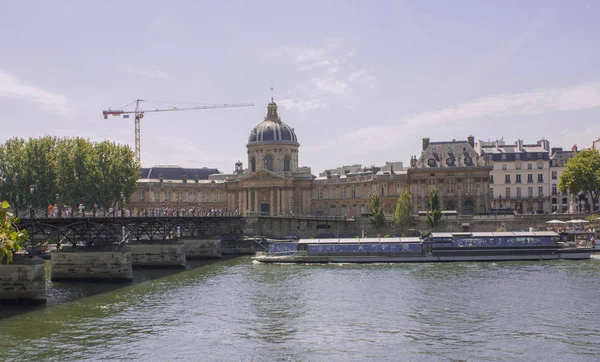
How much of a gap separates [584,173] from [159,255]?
230 feet

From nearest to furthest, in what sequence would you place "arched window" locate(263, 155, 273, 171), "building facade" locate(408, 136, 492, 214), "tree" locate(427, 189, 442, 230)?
"tree" locate(427, 189, 442, 230)
"building facade" locate(408, 136, 492, 214)
"arched window" locate(263, 155, 273, 171)

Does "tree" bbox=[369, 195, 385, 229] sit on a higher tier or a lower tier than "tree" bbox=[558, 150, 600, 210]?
lower

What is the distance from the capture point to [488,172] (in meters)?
125

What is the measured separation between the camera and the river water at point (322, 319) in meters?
35.8

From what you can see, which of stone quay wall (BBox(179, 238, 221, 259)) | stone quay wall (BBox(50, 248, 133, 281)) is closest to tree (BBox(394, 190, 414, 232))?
stone quay wall (BBox(179, 238, 221, 259))

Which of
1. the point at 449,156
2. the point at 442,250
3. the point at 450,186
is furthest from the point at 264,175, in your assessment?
the point at 442,250

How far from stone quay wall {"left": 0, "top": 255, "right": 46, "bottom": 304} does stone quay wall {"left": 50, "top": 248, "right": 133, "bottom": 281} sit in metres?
13.5

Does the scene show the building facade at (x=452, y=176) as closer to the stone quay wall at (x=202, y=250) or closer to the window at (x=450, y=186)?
the window at (x=450, y=186)

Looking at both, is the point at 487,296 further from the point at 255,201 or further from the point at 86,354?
the point at 255,201

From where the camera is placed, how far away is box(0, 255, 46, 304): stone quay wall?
5041cm

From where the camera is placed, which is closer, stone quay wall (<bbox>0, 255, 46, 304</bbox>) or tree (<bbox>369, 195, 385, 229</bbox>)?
stone quay wall (<bbox>0, 255, 46, 304</bbox>)

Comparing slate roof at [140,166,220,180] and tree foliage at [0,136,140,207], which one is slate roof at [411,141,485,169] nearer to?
tree foliage at [0,136,140,207]

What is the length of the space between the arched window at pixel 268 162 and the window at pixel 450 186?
1623 inches

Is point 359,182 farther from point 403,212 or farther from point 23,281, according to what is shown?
point 23,281
